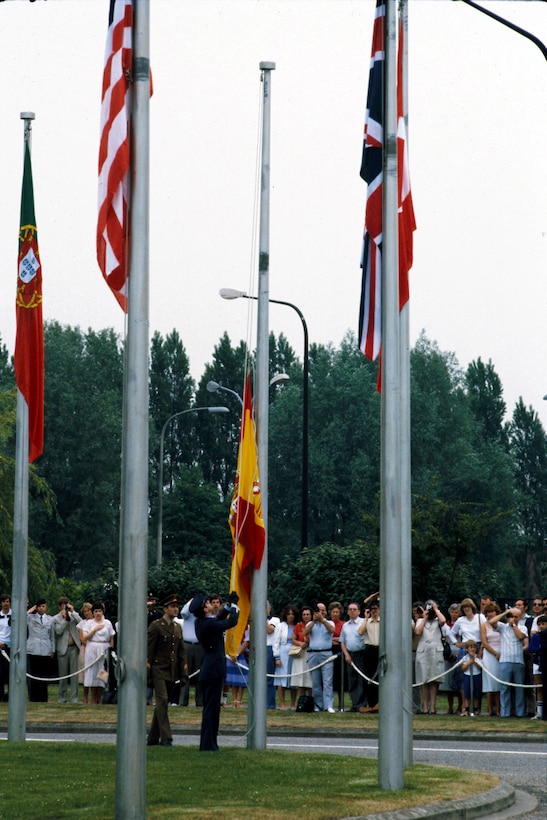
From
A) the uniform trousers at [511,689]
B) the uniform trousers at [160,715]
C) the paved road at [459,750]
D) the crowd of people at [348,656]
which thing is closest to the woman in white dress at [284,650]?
the crowd of people at [348,656]

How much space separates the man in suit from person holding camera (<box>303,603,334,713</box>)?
15.2ft

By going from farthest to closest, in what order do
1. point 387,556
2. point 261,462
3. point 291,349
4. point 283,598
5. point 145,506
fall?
point 291,349
point 283,598
point 261,462
point 387,556
point 145,506

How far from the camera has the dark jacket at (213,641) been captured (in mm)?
18500

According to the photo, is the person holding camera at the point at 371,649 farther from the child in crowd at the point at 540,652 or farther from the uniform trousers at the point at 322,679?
the child in crowd at the point at 540,652

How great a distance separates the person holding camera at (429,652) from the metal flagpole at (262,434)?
276 inches

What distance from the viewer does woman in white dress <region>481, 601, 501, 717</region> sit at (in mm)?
24281

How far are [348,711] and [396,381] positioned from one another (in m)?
12.8

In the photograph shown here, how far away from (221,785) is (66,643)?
1404 cm

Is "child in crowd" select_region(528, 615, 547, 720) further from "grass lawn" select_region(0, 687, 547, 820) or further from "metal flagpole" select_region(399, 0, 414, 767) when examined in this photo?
"metal flagpole" select_region(399, 0, 414, 767)

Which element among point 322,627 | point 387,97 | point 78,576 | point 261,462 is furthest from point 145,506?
point 78,576

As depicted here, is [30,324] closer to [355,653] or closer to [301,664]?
[355,653]

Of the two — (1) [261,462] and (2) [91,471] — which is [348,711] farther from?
(2) [91,471]

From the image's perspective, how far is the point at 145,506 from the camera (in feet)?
37.6

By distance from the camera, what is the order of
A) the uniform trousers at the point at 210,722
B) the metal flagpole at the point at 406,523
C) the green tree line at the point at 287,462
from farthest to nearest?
the green tree line at the point at 287,462 → the uniform trousers at the point at 210,722 → the metal flagpole at the point at 406,523
